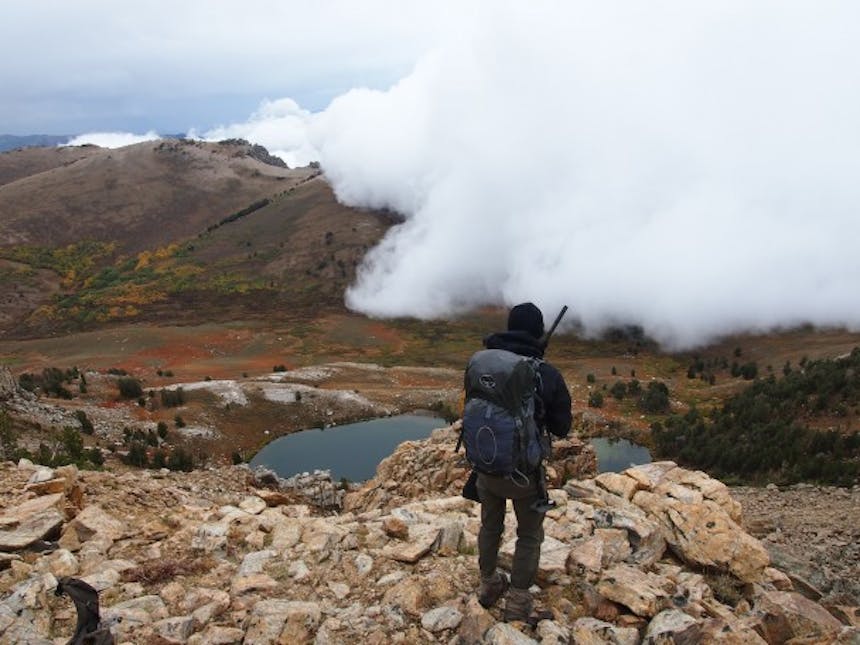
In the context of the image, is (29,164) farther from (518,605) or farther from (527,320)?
(518,605)

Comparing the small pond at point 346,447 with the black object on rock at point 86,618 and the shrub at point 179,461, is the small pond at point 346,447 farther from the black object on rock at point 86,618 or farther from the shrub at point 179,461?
the black object on rock at point 86,618

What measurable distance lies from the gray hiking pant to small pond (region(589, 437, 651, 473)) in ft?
98.0

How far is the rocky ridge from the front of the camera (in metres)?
7.14

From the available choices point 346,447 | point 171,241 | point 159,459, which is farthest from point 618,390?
point 171,241

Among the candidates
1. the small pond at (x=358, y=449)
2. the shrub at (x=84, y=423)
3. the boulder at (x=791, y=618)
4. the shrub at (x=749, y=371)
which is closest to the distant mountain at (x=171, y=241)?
the small pond at (x=358, y=449)

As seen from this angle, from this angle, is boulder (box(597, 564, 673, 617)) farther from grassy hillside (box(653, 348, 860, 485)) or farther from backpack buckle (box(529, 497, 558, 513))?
grassy hillside (box(653, 348, 860, 485))

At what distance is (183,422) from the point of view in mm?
36375

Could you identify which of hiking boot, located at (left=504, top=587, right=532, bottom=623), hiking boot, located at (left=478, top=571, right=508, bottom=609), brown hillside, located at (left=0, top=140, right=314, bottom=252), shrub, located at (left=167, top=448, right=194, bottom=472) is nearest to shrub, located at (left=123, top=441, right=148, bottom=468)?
shrub, located at (left=167, top=448, right=194, bottom=472)

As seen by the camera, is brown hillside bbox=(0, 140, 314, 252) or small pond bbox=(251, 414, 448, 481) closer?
small pond bbox=(251, 414, 448, 481)

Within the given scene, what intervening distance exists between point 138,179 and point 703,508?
167754 mm

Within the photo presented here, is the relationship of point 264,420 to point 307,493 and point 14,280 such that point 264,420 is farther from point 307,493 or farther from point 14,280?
point 14,280

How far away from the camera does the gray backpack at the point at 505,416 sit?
19.9 feet

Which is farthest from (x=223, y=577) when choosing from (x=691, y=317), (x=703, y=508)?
(x=691, y=317)

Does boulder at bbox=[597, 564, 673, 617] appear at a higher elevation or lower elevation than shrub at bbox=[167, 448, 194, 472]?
higher
